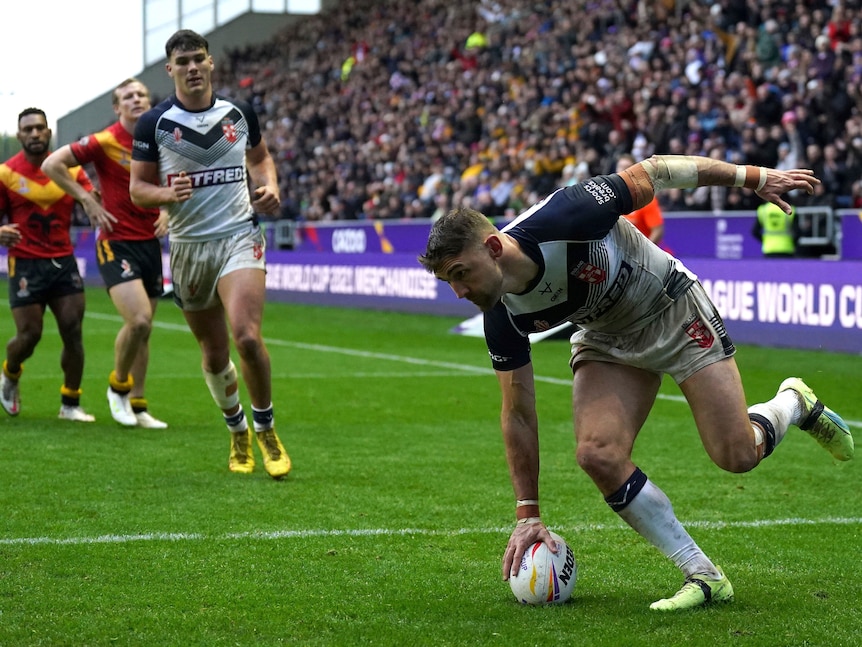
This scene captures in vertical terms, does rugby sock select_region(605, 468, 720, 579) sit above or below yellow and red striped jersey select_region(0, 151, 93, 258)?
below

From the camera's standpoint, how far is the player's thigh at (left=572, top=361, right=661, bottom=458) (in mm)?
4832

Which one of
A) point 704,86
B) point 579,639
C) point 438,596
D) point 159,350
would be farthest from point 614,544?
point 704,86

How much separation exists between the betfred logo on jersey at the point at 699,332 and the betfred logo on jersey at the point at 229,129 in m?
3.67

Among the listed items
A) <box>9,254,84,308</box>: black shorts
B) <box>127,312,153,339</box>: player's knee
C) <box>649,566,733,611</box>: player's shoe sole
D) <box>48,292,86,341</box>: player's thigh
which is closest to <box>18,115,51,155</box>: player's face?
<box>9,254,84,308</box>: black shorts

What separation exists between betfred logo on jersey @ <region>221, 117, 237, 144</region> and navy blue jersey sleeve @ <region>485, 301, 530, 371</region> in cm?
340

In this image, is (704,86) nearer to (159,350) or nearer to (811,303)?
(811,303)

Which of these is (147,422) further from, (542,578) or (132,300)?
(542,578)

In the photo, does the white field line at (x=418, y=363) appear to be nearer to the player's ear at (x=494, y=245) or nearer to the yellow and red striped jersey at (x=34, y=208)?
the yellow and red striped jersey at (x=34, y=208)

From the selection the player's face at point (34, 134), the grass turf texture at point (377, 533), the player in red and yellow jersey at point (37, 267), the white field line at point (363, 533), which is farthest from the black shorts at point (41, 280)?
the white field line at point (363, 533)

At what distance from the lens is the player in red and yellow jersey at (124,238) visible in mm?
9359

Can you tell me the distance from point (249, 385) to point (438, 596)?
116 inches

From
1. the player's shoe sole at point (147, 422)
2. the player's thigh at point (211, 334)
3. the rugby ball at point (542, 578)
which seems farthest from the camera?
the player's shoe sole at point (147, 422)

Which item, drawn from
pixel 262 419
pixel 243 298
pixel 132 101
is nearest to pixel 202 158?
pixel 243 298

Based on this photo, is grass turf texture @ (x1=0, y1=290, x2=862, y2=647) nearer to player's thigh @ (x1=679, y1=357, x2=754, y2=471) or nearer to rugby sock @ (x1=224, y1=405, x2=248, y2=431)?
rugby sock @ (x1=224, y1=405, x2=248, y2=431)
